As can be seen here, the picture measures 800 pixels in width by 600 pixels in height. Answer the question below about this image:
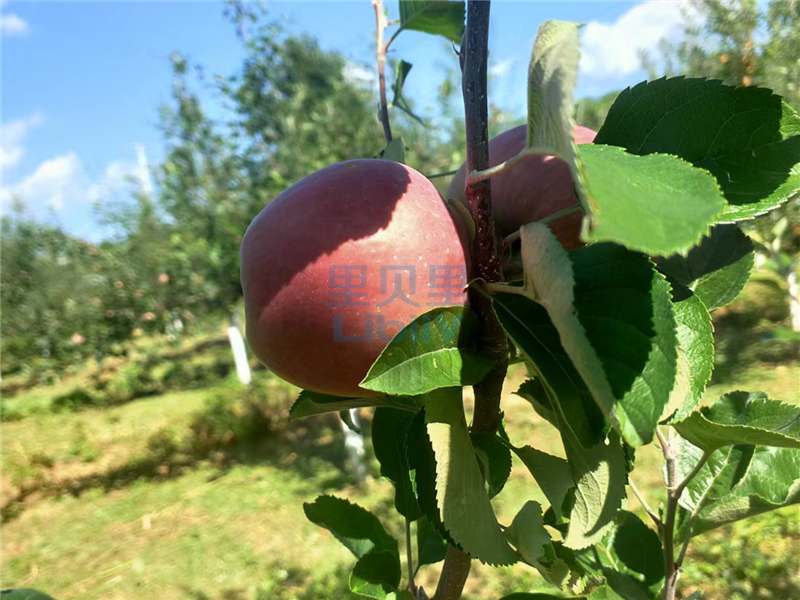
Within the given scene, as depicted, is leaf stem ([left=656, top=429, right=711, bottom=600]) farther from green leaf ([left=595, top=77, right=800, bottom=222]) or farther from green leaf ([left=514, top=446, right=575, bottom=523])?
green leaf ([left=595, top=77, right=800, bottom=222])

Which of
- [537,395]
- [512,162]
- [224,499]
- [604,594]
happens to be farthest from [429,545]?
[224,499]

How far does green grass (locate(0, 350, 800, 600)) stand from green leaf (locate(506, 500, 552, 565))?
2.07m

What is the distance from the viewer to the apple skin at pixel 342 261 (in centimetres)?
42

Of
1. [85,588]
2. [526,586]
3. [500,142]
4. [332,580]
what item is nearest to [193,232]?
[85,588]

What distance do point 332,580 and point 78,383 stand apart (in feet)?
19.9

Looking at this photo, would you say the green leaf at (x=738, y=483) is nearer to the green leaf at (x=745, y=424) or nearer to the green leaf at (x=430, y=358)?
the green leaf at (x=745, y=424)

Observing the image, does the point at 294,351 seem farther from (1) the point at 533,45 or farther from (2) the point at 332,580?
(2) the point at 332,580

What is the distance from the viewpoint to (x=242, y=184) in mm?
4211

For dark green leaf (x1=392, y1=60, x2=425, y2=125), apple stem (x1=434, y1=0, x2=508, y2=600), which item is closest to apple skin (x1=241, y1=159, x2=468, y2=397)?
apple stem (x1=434, y1=0, x2=508, y2=600)

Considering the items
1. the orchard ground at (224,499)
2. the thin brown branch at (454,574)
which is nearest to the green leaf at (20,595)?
the thin brown branch at (454,574)

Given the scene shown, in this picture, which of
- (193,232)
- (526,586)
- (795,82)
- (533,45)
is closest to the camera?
(533,45)

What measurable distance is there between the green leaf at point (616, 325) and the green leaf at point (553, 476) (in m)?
0.19

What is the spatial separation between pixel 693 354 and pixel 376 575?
0.45 metres

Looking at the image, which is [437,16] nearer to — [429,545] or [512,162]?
[512,162]
